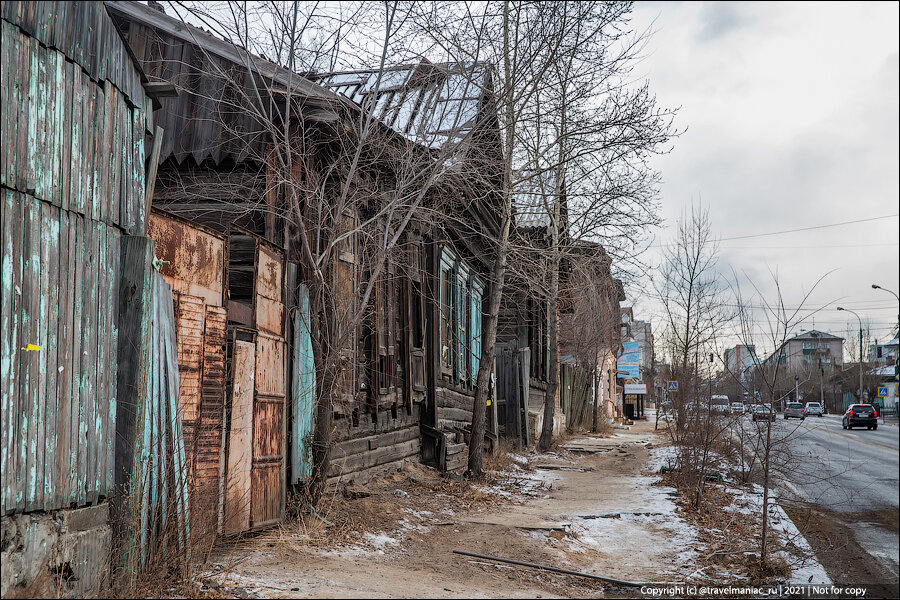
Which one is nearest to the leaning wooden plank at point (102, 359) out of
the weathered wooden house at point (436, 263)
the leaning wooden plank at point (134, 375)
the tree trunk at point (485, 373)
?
the leaning wooden plank at point (134, 375)

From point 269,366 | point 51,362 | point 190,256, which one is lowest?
point 269,366

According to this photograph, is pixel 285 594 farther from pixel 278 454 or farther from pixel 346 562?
pixel 278 454

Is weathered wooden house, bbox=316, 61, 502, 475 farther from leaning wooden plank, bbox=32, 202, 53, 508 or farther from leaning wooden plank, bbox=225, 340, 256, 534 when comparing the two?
leaning wooden plank, bbox=32, 202, 53, 508

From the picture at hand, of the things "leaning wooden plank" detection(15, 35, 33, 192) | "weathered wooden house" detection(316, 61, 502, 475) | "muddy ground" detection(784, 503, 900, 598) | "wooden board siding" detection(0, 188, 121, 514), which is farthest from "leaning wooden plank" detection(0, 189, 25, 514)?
"muddy ground" detection(784, 503, 900, 598)

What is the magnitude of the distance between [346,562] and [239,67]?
577cm

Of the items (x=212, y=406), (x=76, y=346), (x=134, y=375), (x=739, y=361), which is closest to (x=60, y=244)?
(x=76, y=346)

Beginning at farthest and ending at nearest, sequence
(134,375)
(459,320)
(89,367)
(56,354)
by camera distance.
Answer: (459,320)
(134,375)
(89,367)
(56,354)

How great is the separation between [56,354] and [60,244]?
0.66 m

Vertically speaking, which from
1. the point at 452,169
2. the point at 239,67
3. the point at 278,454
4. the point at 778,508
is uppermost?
the point at 239,67

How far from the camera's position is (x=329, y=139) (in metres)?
8.53

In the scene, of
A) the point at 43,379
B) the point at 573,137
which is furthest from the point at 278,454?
the point at 573,137

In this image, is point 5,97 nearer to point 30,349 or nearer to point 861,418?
point 30,349

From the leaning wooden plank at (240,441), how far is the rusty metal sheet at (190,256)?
62cm

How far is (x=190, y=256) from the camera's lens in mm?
6148
